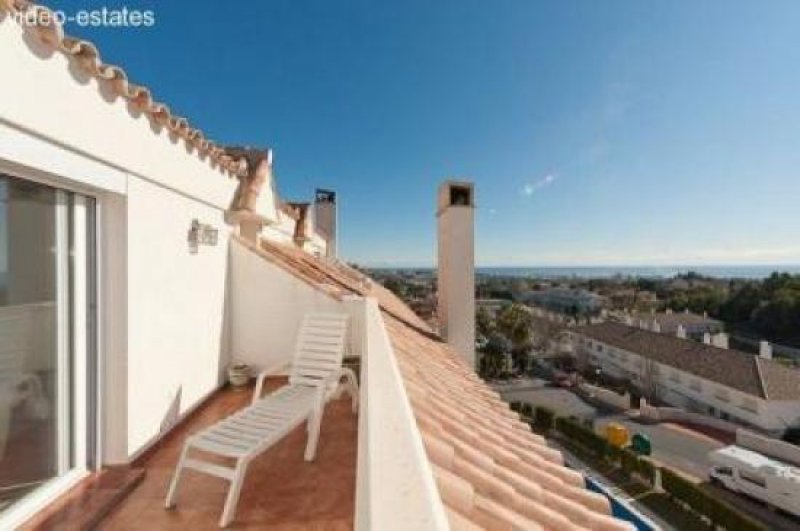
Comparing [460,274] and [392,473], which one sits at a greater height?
[460,274]

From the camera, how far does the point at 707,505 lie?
17.7 metres

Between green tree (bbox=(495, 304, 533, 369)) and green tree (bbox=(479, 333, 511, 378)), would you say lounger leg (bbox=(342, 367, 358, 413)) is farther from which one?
green tree (bbox=(495, 304, 533, 369))

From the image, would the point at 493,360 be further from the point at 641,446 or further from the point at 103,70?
the point at 103,70

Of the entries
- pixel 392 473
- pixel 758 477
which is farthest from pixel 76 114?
pixel 758 477

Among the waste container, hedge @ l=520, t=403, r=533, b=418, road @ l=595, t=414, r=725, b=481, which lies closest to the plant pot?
the waste container

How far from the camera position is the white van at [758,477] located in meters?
19.3

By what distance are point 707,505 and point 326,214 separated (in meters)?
20.7

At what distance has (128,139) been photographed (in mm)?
4262

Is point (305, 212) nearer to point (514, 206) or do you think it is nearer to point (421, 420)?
point (421, 420)

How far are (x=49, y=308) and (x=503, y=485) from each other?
368 centimetres

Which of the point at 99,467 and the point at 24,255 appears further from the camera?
the point at 99,467

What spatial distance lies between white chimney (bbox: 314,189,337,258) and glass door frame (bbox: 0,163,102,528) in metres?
18.4

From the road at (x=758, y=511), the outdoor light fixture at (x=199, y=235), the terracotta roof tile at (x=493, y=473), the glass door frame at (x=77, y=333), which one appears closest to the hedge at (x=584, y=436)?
the road at (x=758, y=511)

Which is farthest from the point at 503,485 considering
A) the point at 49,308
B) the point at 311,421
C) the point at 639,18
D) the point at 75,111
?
the point at 639,18
